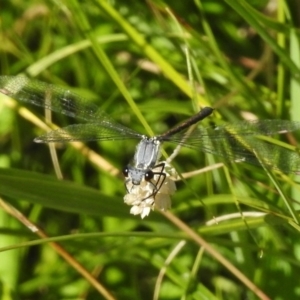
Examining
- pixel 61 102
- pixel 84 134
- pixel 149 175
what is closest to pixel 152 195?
pixel 149 175

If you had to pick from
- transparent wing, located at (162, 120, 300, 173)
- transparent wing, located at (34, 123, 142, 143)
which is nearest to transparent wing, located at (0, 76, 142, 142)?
transparent wing, located at (34, 123, 142, 143)

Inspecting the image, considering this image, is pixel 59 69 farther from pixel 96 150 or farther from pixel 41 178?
pixel 41 178

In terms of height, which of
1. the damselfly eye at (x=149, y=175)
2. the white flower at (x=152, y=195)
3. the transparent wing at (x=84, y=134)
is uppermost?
the transparent wing at (x=84, y=134)

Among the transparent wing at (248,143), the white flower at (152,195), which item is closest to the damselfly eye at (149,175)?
the white flower at (152,195)

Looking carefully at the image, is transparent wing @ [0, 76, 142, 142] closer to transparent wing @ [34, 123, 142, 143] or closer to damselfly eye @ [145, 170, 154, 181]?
transparent wing @ [34, 123, 142, 143]

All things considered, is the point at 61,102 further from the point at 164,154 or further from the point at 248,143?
the point at 248,143

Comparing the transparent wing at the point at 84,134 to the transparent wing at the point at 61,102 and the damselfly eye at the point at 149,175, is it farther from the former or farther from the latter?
the damselfly eye at the point at 149,175
